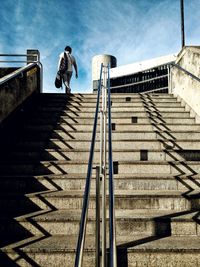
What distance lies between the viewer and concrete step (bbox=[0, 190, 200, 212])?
290 cm

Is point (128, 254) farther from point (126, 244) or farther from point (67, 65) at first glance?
point (67, 65)

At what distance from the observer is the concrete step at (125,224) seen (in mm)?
2590

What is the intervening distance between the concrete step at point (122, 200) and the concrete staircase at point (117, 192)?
11 millimetres

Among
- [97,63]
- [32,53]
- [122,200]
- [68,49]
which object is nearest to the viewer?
[122,200]

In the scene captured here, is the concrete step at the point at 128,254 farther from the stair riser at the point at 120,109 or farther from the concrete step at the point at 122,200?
the stair riser at the point at 120,109

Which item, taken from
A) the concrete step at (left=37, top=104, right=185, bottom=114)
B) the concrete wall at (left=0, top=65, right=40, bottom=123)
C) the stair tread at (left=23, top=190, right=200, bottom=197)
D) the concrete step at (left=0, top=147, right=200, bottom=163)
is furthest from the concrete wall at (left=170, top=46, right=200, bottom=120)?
the concrete wall at (left=0, top=65, right=40, bottom=123)

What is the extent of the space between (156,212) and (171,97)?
4.31m

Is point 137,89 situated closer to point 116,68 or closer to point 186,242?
point 116,68

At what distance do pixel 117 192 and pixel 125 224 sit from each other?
19.4 inches

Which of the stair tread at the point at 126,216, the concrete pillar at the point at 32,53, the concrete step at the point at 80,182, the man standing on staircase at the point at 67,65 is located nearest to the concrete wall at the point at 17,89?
the concrete pillar at the point at 32,53

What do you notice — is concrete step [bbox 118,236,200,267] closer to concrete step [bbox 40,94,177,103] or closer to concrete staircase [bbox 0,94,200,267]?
concrete staircase [bbox 0,94,200,267]

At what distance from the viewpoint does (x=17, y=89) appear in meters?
5.03

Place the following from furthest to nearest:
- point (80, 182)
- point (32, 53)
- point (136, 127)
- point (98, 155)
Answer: point (32, 53) < point (136, 127) < point (98, 155) < point (80, 182)

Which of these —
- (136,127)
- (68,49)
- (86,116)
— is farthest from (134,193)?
(68,49)
